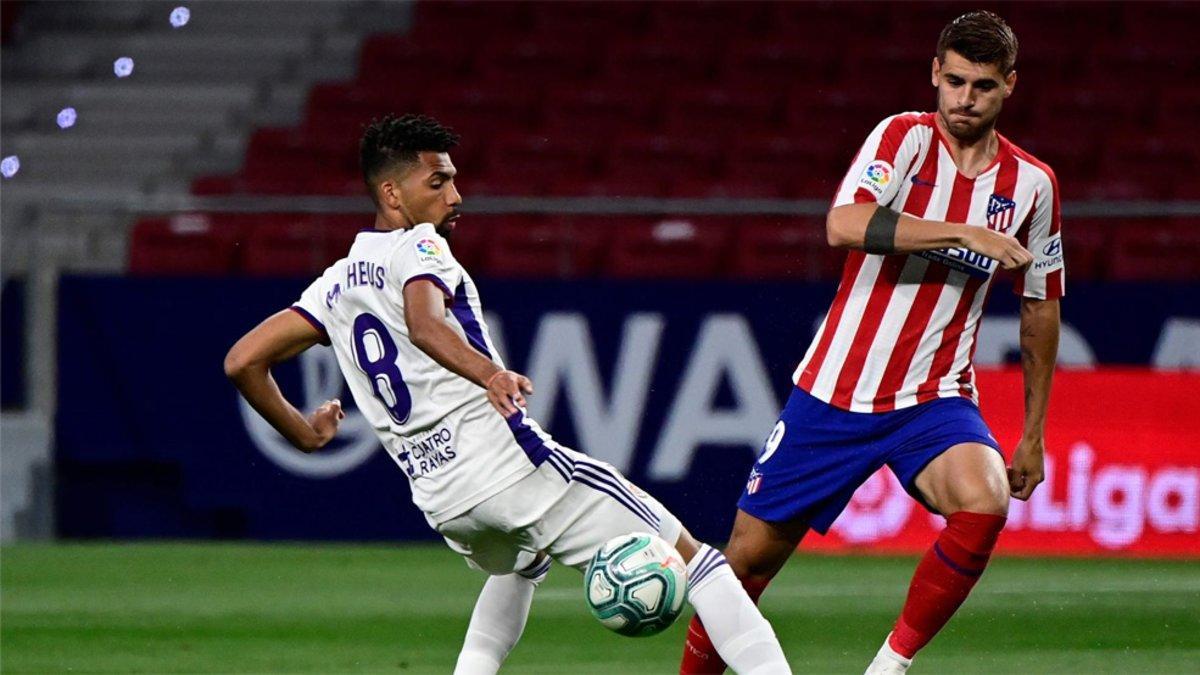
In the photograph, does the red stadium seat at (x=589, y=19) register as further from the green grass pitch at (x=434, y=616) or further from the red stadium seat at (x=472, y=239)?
the green grass pitch at (x=434, y=616)

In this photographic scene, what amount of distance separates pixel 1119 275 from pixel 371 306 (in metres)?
7.64

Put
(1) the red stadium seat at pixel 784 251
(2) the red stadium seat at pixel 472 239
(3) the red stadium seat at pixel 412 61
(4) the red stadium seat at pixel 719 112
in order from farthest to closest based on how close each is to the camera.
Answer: (3) the red stadium seat at pixel 412 61, (4) the red stadium seat at pixel 719 112, (2) the red stadium seat at pixel 472 239, (1) the red stadium seat at pixel 784 251

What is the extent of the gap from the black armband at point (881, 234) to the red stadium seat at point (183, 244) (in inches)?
305

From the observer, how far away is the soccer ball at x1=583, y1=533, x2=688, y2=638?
4977mm

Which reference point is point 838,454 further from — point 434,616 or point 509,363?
point 509,363

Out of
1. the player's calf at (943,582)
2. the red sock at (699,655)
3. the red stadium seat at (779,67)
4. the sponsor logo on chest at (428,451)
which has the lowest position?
the red stadium seat at (779,67)

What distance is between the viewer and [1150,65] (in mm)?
14961

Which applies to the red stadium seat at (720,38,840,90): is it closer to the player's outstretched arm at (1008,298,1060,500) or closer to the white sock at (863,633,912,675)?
the player's outstretched arm at (1008,298,1060,500)

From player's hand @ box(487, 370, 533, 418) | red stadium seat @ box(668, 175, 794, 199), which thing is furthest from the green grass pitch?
red stadium seat @ box(668, 175, 794, 199)

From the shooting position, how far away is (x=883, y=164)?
220 inches

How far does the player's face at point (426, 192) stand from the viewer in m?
5.30

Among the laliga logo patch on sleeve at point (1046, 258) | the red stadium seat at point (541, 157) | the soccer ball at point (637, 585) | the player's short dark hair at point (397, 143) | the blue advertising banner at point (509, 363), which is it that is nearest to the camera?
the soccer ball at point (637, 585)

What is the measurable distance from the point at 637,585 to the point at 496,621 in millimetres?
684

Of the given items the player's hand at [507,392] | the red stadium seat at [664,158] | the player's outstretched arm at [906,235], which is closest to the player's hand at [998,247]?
the player's outstretched arm at [906,235]
